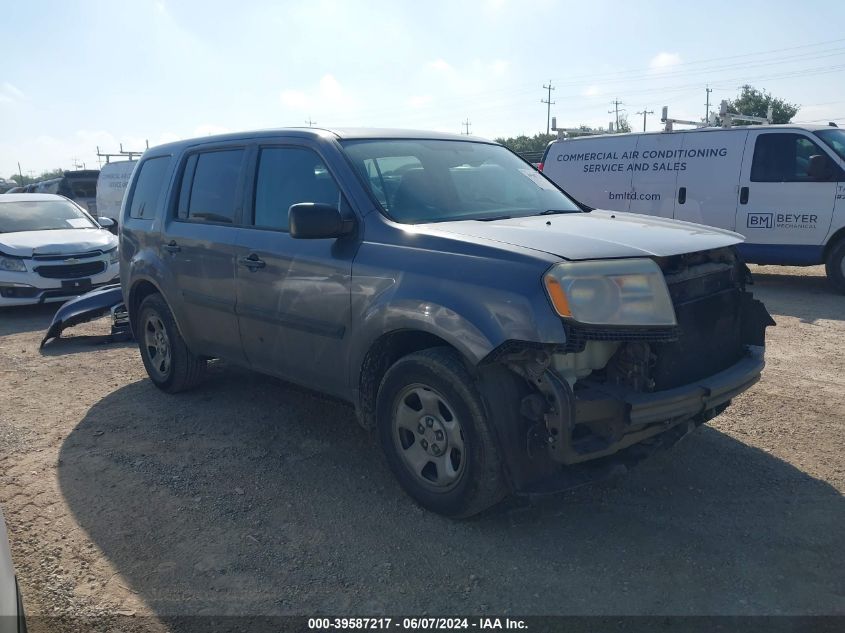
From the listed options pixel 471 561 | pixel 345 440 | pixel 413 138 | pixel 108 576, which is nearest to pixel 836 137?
pixel 413 138

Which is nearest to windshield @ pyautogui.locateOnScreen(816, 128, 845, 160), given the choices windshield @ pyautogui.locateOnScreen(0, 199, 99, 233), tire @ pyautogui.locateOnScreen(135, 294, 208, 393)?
tire @ pyautogui.locateOnScreen(135, 294, 208, 393)

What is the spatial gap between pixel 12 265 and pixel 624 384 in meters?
8.84

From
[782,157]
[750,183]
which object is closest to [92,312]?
[750,183]

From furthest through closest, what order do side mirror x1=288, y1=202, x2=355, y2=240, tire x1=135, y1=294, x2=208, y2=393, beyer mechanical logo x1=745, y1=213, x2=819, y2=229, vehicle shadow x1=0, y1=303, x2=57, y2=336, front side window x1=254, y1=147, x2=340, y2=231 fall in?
beyer mechanical logo x1=745, y1=213, x2=819, y2=229 < vehicle shadow x1=0, y1=303, x2=57, y2=336 < tire x1=135, y1=294, x2=208, y2=393 < front side window x1=254, y1=147, x2=340, y2=231 < side mirror x1=288, y1=202, x2=355, y2=240

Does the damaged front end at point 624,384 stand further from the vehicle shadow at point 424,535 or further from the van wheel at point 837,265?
the van wheel at point 837,265

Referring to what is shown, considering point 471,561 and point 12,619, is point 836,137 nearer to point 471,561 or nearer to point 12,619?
point 471,561

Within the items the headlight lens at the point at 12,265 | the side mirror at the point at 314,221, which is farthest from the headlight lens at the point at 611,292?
the headlight lens at the point at 12,265

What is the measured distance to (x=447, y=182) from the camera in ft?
14.0

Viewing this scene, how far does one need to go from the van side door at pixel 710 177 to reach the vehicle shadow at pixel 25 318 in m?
8.92

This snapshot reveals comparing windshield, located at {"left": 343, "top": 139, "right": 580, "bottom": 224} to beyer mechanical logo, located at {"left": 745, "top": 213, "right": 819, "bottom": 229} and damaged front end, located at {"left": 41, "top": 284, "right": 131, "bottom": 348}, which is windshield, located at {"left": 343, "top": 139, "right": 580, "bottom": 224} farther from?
beyer mechanical logo, located at {"left": 745, "top": 213, "right": 819, "bottom": 229}

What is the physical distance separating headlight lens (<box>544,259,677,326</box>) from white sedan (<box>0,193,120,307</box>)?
8.47 meters

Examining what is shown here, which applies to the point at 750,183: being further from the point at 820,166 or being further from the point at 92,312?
the point at 92,312

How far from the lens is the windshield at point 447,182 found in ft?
13.1

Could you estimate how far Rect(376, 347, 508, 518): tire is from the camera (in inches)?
127
